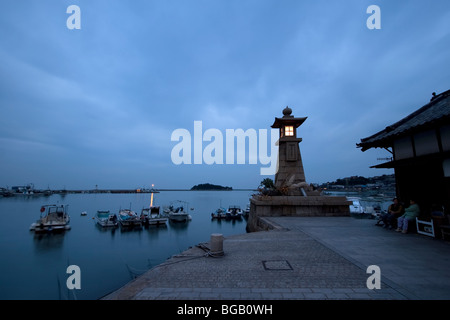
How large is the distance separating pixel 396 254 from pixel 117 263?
81.4ft

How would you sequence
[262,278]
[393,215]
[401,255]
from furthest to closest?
[393,215]
[401,255]
[262,278]

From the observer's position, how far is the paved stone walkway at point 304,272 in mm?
→ 4223

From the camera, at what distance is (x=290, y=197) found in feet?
53.1

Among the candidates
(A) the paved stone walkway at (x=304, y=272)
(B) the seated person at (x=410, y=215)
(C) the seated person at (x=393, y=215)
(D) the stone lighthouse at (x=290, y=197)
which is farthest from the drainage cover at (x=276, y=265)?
(C) the seated person at (x=393, y=215)

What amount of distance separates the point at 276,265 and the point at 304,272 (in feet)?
2.75

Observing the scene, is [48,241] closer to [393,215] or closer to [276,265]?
[276,265]

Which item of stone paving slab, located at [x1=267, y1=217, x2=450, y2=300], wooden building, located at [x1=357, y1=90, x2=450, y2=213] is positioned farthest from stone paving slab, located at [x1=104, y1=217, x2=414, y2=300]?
wooden building, located at [x1=357, y1=90, x2=450, y2=213]

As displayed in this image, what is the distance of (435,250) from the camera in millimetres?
6941

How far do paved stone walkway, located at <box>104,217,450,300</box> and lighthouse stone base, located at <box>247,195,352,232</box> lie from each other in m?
7.42

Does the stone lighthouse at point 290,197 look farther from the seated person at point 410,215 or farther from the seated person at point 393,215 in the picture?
the seated person at point 410,215

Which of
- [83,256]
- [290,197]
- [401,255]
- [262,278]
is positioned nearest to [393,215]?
[401,255]
